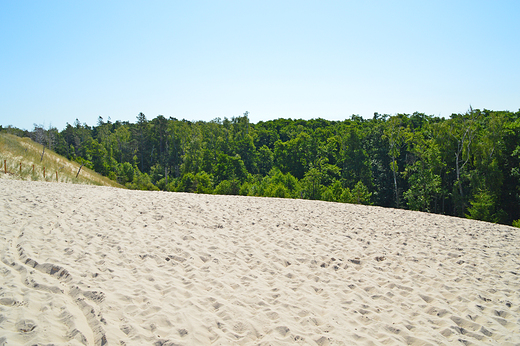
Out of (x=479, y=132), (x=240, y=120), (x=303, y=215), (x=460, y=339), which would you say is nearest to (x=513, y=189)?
(x=479, y=132)

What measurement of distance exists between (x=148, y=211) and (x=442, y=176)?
1375 inches

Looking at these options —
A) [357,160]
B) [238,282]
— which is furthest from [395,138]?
[238,282]

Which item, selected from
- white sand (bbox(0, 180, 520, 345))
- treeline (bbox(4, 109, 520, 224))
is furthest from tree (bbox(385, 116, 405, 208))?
white sand (bbox(0, 180, 520, 345))

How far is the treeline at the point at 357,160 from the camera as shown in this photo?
27.6 metres

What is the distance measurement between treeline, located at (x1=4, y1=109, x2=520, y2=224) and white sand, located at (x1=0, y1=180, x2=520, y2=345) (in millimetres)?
18345

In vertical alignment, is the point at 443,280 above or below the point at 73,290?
below

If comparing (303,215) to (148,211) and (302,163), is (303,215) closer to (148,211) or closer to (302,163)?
(148,211)

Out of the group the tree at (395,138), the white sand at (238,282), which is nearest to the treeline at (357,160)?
the tree at (395,138)

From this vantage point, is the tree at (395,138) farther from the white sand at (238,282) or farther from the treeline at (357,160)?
the white sand at (238,282)

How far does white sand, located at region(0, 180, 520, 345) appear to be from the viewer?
10.7 feet

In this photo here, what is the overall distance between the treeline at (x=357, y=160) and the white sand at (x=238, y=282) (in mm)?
18345

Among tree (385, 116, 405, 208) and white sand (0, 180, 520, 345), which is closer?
white sand (0, 180, 520, 345)

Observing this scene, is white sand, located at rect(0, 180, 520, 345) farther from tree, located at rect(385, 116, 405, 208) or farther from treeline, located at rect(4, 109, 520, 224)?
tree, located at rect(385, 116, 405, 208)

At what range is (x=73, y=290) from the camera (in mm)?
3760
